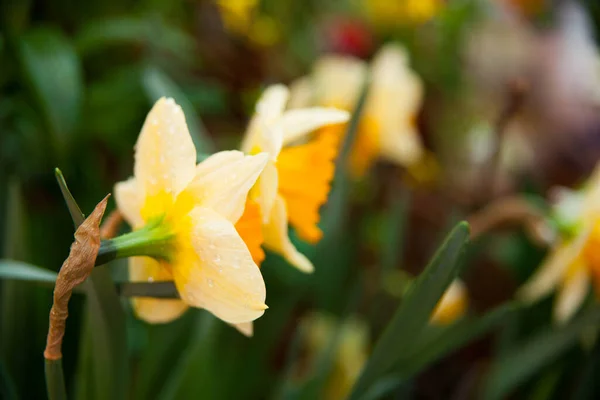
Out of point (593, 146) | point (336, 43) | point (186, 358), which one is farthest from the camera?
point (593, 146)

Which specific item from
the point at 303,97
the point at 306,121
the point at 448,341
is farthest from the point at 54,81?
the point at 448,341

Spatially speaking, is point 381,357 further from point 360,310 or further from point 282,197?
point 360,310

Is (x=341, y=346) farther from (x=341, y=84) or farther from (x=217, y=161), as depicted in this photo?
(x=217, y=161)

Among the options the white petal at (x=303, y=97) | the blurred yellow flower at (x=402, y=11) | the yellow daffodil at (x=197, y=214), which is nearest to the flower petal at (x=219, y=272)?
the yellow daffodil at (x=197, y=214)

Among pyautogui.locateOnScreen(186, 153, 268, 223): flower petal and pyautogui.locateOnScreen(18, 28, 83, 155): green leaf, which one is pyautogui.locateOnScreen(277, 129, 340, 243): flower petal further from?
pyautogui.locateOnScreen(18, 28, 83, 155): green leaf

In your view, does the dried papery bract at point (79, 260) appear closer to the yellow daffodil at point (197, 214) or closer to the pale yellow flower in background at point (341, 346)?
the yellow daffodil at point (197, 214)

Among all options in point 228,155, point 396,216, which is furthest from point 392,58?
point 228,155

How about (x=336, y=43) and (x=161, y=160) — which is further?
(x=336, y=43)

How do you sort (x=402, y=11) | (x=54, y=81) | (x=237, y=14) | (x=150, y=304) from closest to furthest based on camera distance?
(x=150, y=304), (x=54, y=81), (x=237, y=14), (x=402, y=11)

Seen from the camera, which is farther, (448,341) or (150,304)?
(448,341)
